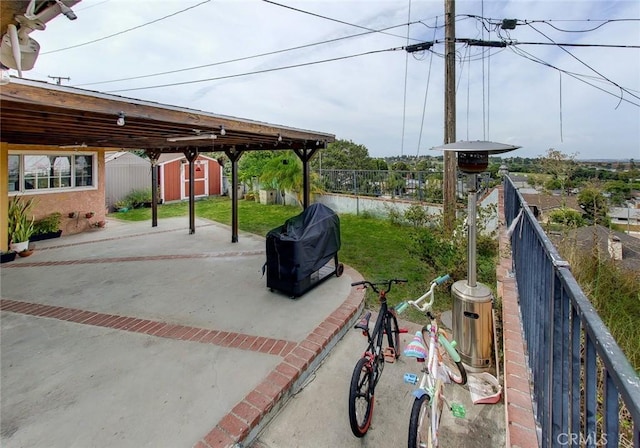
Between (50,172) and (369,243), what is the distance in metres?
9.68

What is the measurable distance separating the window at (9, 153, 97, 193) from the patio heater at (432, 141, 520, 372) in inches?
435

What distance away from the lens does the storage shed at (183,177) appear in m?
17.4

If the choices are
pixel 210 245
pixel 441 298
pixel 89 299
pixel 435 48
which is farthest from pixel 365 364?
pixel 435 48

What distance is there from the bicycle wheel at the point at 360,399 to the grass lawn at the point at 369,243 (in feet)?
6.67

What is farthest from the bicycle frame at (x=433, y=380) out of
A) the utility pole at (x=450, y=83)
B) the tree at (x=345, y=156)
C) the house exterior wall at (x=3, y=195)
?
the tree at (x=345, y=156)

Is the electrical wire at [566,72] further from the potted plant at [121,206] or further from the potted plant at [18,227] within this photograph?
the potted plant at [121,206]

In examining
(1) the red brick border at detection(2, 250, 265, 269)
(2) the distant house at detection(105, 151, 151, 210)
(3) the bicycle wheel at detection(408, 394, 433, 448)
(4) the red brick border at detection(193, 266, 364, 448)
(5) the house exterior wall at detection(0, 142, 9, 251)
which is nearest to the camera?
(3) the bicycle wheel at detection(408, 394, 433, 448)

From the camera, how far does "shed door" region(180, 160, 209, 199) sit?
18.4m

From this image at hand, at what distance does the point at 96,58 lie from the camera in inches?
535

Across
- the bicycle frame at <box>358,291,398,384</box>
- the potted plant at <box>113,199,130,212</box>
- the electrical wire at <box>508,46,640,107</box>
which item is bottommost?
the bicycle frame at <box>358,291,398,384</box>

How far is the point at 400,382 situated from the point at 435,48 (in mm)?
7422

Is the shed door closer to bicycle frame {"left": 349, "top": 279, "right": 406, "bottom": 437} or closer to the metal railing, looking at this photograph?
bicycle frame {"left": 349, "top": 279, "right": 406, "bottom": 437}

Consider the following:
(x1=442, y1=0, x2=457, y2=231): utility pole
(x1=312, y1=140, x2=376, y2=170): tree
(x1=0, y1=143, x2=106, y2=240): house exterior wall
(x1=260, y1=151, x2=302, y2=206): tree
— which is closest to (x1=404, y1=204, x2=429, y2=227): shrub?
(x1=442, y1=0, x2=457, y2=231): utility pole

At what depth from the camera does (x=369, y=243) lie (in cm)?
823
